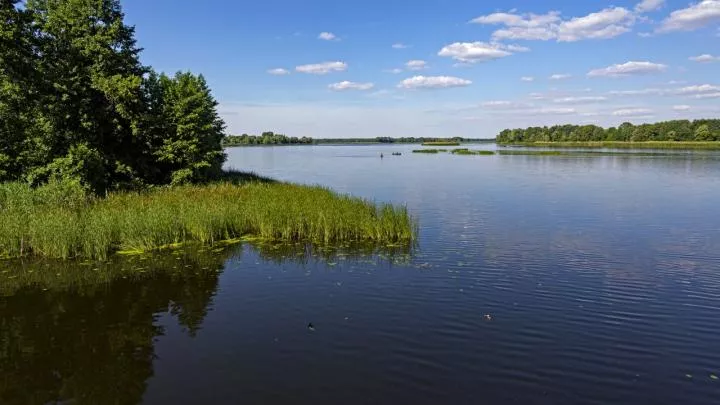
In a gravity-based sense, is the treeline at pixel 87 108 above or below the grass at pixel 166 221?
above

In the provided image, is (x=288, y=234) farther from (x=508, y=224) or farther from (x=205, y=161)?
(x=205, y=161)

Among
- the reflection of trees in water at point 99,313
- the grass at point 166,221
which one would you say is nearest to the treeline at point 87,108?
the grass at point 166,221

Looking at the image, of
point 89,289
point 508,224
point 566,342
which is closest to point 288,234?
point 89,289

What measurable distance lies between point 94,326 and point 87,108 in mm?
25737

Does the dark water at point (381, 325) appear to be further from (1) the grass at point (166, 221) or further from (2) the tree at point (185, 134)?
(2) the tree at point (185, 134)

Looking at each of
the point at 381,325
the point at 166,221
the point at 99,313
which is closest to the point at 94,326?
the point at 99,313

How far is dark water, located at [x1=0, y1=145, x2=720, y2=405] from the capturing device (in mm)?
9383

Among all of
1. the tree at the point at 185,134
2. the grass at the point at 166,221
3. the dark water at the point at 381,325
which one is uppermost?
the tree at the point at 185,134

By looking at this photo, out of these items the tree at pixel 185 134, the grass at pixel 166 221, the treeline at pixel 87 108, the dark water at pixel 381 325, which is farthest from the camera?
the tree at pixel 185 134

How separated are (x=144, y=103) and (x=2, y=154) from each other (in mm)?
10051

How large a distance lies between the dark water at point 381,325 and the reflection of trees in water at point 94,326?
48mm

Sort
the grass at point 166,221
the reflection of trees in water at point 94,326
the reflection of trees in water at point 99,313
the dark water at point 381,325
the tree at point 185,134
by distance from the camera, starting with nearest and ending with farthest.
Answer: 1. the dark water at point 381,325
2. the reflection of trees in water at point 94,326
3. the reflection of trees in water at point 99,313
4. the grass at point 166,221
5. the tree at point 185,134

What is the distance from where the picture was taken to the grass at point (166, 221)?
1977 cm

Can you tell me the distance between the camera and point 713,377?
9703 mm
